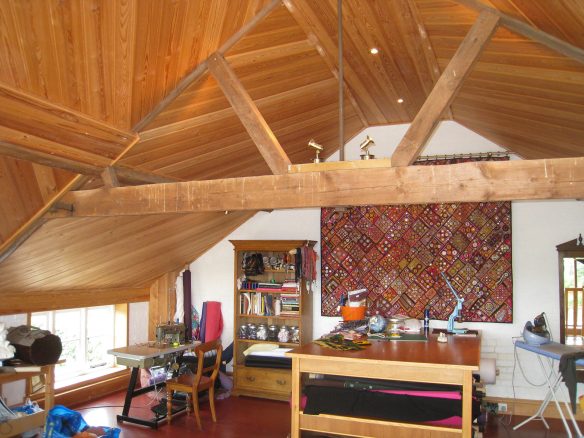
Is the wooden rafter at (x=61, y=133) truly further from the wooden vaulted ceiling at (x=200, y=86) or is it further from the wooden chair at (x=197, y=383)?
the wooden chair at (x=197, y=383)

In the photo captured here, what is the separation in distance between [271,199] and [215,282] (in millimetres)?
3993

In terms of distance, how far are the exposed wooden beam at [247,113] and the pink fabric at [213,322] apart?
13.2ft

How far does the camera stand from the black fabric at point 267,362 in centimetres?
593

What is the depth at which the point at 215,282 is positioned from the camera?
7.00m

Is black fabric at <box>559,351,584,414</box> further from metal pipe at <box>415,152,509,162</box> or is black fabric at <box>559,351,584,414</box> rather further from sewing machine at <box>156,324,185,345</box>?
sewing machine at <box>156,324,185,345</box>

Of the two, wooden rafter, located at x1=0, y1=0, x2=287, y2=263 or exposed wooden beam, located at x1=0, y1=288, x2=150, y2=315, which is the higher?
wooden rafter, located at x1=0, y1=0, x2=287, y2=263

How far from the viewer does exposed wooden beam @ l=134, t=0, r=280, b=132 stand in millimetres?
3196

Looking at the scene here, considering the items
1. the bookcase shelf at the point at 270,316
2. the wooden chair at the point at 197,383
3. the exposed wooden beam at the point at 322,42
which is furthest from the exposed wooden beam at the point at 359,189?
the bookcase shelf at the point at 270,316

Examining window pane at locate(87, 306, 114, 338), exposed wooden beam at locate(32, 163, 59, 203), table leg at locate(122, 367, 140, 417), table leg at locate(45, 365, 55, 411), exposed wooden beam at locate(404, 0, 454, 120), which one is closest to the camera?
exposed wooden beam at locate(404, 0, 454, 120)

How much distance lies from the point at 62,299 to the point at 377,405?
3.76m

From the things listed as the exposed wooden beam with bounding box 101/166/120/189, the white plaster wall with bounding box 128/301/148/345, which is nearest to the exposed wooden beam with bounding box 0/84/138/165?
the exposed wooden beam with bounding box 101/166/120/189

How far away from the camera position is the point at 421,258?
5.93m

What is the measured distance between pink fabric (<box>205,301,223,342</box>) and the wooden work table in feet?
10.4

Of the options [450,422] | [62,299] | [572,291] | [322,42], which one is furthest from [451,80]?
[62,299]
